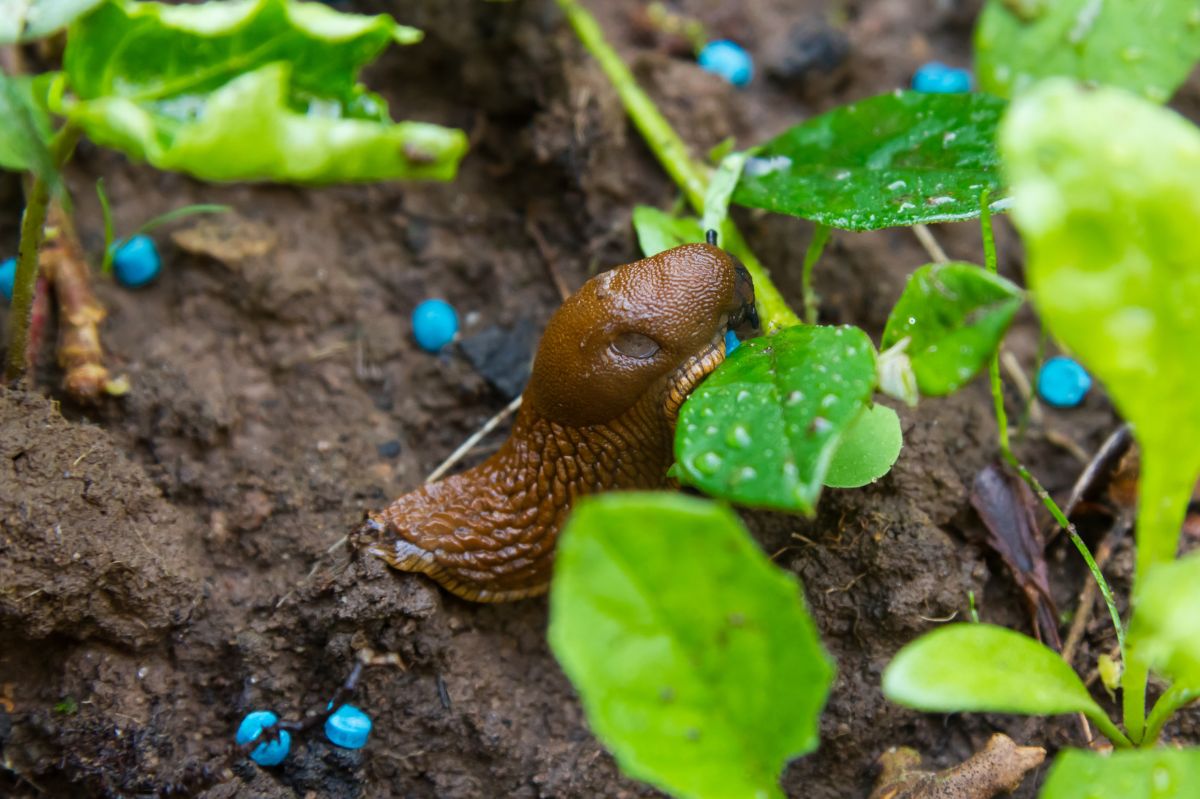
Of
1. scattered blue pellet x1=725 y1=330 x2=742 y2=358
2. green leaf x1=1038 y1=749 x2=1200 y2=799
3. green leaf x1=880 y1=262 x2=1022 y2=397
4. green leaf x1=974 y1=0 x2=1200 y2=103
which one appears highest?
green leaf x1=974 y1=0 x2=1200 y2=103

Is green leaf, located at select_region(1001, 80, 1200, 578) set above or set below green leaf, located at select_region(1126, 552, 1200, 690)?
above

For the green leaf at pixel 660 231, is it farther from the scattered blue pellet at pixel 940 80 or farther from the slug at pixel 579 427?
the scattered blue pellet at pixel 940 80

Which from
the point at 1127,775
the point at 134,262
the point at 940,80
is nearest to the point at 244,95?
the point at 134,262

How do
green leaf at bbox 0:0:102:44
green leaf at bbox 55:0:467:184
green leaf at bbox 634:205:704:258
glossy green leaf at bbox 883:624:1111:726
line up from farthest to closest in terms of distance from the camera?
1. green leaf at bbox 634:205:704:258
2. green leaf at bbox 0:0:102:44
3. green leaf at bbox 55:0:467:184
4. glossy green leaf at bbox 883:624:1111:726

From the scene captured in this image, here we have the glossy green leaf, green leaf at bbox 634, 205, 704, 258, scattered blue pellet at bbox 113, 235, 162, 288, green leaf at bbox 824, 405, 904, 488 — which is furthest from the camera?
scattered blue pellet at bbox 113, 235, 162, 288

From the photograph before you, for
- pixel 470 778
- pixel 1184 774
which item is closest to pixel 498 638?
pixel 470 778

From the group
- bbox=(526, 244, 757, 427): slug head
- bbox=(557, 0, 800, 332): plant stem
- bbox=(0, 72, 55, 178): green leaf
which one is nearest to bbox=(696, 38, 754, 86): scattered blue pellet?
bbox=(557, 0, 800, 332): plant stem

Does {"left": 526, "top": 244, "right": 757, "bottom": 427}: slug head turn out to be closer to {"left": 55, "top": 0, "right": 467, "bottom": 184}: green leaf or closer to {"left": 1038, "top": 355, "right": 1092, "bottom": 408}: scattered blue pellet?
{"left": 55, "top": 0, "right": 467, "bottom": 184}: green leaf

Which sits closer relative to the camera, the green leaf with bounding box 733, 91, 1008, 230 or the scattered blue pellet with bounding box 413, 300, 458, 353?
the green leaf with bounding box 733, 91, 1008, 230
